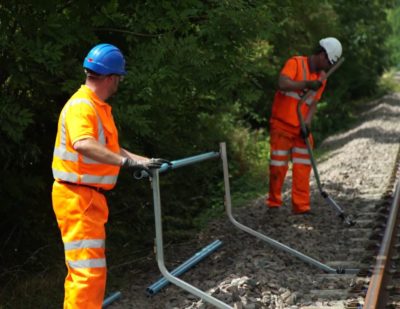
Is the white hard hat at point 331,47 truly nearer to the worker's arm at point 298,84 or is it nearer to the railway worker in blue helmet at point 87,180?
the worker's arm at point 298,84

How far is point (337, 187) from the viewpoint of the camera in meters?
10.6

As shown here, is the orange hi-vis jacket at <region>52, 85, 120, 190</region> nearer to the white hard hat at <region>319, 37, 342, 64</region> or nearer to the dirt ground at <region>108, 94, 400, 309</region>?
the dirt ground at <region>108, 94, 400, 309</region>

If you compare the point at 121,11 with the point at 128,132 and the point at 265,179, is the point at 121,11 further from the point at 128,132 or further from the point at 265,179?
the point at 265,179

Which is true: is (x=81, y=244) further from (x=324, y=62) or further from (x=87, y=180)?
(x=324, y=62)

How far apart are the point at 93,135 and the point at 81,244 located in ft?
2.28

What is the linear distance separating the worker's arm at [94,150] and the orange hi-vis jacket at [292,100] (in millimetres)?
4538

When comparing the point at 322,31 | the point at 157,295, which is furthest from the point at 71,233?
the point at 322,31

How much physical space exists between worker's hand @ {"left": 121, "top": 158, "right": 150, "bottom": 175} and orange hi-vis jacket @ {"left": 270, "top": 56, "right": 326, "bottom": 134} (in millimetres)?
4326

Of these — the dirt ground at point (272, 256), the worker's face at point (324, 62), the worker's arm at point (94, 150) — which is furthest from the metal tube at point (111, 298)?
the worker's face at point (324, 62)

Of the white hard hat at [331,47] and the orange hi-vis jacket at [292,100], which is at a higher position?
the white hard hat at [331,47]

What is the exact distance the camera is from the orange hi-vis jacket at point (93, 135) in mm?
4203

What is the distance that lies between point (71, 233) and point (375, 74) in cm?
2926

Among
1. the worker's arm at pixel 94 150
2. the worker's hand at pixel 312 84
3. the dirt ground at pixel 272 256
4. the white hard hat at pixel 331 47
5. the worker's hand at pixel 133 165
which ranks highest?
the white hard hat at pixel 331 47

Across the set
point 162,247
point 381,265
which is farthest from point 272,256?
point 162,247
